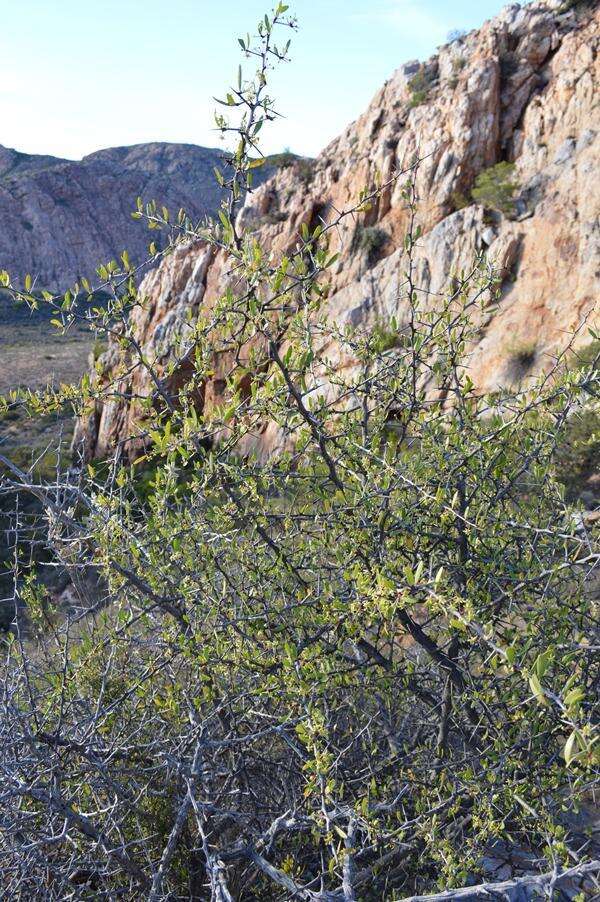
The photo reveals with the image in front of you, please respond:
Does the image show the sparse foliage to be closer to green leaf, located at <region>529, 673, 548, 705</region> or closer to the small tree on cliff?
the small tree on cliff

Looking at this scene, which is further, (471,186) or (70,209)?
(70,209)

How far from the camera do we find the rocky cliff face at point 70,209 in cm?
6012

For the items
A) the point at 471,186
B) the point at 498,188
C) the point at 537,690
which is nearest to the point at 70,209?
the point at 471,186

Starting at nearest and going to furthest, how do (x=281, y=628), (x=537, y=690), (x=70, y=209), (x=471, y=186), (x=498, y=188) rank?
1. (x=537, y=690)
2. (x=281, y=628)
3. (x=498, y=188)
4. (x=471, y=186)
5. (x=70, y=209)

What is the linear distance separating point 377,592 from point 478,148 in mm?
16326

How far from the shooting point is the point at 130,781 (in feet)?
7.75

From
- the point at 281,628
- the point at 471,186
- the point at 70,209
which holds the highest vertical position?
the point at 70,209

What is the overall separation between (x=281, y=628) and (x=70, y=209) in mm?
68802

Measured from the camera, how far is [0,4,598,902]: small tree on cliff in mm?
2014

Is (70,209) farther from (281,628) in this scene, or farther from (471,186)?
(281,628)

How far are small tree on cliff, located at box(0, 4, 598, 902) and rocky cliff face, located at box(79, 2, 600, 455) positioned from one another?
927 cm

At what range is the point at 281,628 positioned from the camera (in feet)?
7.09

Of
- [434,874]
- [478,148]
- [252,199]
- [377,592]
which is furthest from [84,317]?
[252,199]

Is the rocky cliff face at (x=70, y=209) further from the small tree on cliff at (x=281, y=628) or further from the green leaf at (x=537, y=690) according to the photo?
the green leaf at (x=537, y=690)
